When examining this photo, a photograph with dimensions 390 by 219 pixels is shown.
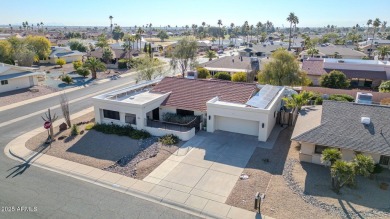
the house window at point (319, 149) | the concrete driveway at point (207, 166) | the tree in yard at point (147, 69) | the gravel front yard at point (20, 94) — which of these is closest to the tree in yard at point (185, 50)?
the tree in yard at point (147, 69)

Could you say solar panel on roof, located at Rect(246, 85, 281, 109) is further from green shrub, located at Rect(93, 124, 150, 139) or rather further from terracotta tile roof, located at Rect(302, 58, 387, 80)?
terracotta tile roof, located at Rect(302, 58, 387, 80)

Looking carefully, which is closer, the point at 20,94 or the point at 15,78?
the point at 20,94

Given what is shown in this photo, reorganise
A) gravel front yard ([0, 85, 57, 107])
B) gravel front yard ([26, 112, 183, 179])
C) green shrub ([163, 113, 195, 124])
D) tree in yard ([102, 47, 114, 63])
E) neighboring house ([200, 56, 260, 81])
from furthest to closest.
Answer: tree in yard ([102, 47, 114, 63]) → neighboring house ([200, 56, 260, 81]) → gravel front yard ([0, 85, 57, 107]) → green shrub ([163, 113, 195, 124]) → gravel front yard ([26, 112, 183, 179])

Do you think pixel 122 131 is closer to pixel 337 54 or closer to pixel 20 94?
pixel 20 94

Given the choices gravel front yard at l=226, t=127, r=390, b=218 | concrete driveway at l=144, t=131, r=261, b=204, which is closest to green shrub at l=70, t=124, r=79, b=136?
concrete driveway at l=144, t=131, r=261, b=204

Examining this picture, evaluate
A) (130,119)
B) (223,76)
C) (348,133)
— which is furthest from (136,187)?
(223,76)

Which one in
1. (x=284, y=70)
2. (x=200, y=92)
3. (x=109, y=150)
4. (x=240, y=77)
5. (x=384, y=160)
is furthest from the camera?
(x=240, y=77)

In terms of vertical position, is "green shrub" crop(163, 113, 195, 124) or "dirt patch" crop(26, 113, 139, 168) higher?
"green shrub" crop(163, 113, 195, 124)
